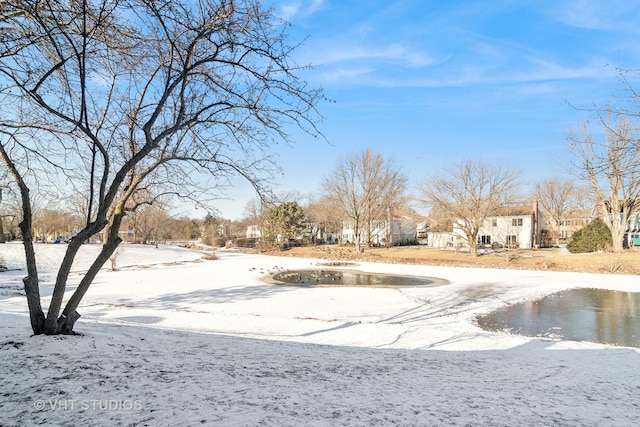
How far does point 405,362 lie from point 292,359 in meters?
1.81

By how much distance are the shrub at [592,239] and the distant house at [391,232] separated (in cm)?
1827

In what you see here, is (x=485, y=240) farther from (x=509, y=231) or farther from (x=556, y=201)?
(x=556, y=201)

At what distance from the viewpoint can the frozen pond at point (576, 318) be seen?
10.3 m

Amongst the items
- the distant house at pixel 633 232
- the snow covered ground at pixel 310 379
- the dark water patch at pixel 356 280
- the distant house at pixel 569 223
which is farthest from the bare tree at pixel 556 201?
the snow covered ground at pixel 310 379

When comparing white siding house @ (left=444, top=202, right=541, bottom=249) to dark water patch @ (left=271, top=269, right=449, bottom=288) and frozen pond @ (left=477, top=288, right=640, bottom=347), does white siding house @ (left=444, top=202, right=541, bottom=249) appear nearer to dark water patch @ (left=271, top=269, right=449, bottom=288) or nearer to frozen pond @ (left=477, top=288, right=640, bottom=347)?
dark water patch @ (left=271, top=269, right=449, bottom=288)

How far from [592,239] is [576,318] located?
25805 mm

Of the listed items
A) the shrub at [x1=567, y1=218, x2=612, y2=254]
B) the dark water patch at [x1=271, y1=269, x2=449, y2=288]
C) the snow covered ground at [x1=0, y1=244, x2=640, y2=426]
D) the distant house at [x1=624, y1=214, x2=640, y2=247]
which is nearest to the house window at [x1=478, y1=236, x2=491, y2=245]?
the shrub at [x1=567, y1=218, x2=612, y2=254]

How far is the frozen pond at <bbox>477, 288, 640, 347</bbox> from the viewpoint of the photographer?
10.3 m

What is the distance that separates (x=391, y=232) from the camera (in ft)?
166

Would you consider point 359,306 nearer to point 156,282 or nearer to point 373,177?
point 156,282

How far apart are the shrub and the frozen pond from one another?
1833cm

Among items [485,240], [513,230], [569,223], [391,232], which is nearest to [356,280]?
[485,240]

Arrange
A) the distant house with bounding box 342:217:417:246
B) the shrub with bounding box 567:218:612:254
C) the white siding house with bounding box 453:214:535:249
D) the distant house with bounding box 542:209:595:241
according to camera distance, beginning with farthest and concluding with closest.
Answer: the distant house with bounding box 542:209:595:241, the distant house with bounding box 342:217:417:246, the white siding house with bounding box 453:214:535:249, the shrub with bounding box 567:218:612:254

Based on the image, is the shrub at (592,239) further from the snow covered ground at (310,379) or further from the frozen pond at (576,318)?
the snow covered ground at (310,379)
